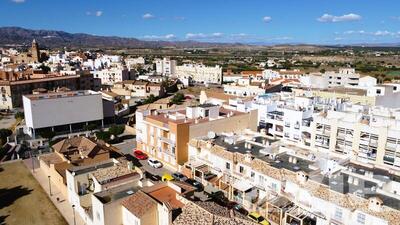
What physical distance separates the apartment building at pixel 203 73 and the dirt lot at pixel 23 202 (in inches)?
4203

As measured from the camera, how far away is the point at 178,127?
43062mm

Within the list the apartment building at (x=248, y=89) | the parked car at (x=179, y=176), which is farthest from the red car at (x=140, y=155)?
the apartment building at (x=248, y=89)

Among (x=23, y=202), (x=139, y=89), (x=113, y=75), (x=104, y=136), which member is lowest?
(x=23, y=202)

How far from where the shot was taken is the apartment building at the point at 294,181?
25141 millimetres

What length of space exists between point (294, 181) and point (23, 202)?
28496 millimetres

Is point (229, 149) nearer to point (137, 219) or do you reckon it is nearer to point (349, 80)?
point (137, 219)

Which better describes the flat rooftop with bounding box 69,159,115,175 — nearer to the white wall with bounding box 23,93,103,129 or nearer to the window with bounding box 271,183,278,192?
the window with bounding box 271,183,278,192

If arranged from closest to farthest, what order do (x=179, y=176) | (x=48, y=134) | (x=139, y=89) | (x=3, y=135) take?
1. (x=179, y=176)
2. (x=3, y=135)
3. (x=48, y=134)
4. (x=139, y=89)

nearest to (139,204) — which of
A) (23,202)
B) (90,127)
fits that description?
(23,202)

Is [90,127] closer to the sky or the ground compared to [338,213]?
closer to the ground

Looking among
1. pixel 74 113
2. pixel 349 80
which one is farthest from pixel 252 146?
pixel 349 80

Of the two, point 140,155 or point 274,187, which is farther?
point 140,155

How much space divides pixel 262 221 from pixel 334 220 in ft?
22.0

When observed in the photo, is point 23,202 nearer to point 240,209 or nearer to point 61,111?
point 240,209
